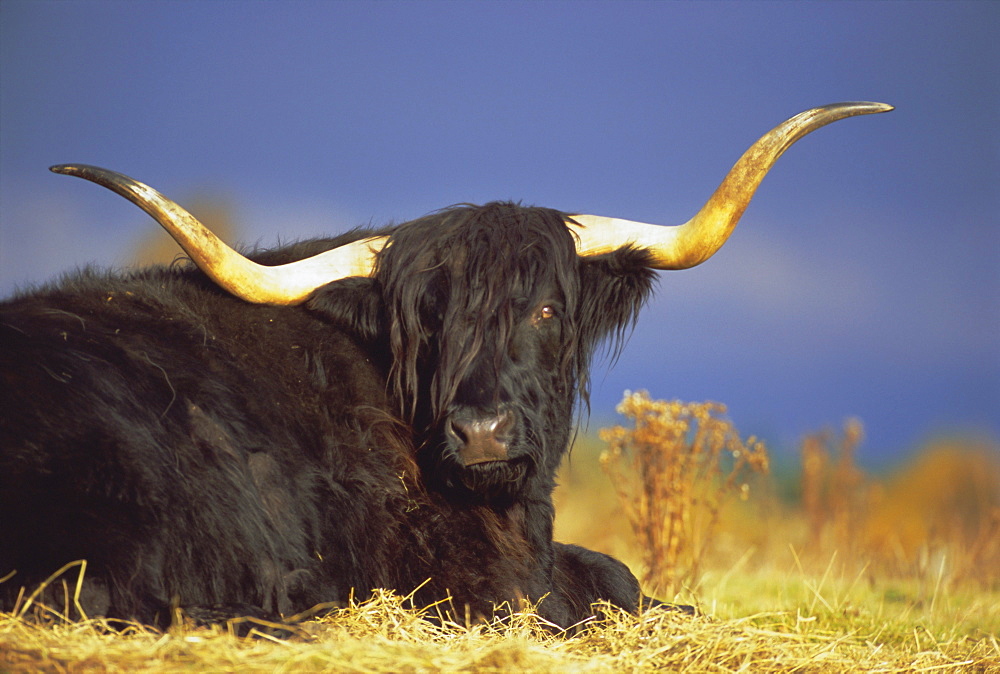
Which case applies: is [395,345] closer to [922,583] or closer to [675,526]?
[675,526]

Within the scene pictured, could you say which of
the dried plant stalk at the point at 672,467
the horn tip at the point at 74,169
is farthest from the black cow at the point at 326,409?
the dried plant stalk at the point at 672,467

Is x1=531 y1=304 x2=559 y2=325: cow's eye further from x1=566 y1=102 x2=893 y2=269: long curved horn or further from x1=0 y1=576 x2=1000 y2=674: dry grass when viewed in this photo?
x1=0 y1=576 x2=1000 y2=674: dry grass

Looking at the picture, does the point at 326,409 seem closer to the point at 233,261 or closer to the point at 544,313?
the point at 233,261

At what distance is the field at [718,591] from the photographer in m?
2.13

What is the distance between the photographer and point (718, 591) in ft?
18.2

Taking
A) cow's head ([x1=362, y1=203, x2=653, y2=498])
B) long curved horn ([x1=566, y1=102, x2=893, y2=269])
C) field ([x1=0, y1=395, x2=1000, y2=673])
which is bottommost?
field ([x1=0, y1=395, x2=1000, y2=673])

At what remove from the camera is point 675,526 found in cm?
612

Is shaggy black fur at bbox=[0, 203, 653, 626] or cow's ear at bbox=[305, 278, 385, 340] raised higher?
cow's ear at bbox=[305, 278, 385, 340]

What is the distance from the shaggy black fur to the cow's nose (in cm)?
1

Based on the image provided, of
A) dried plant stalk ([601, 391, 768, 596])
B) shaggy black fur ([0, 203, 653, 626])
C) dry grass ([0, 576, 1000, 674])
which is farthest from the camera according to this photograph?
dried plant stalk ([601, 391, 768, 596])

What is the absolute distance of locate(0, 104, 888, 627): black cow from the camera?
2.51 meters

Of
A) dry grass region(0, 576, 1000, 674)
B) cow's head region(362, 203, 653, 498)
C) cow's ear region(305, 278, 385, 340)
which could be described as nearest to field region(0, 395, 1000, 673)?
dry grass region(0, 576, 1000, 674)

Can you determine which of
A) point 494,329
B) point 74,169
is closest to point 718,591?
point 494,329

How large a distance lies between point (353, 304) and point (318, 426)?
2.23 ft
